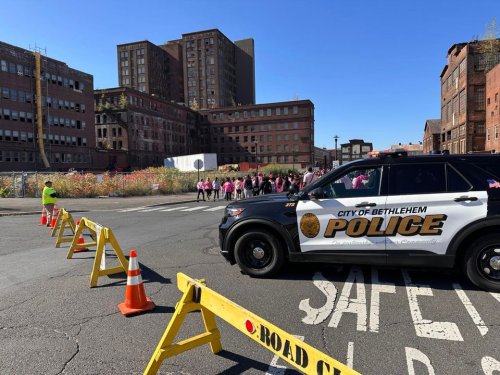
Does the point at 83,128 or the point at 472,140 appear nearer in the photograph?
the point at 472,140

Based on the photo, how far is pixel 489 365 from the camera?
131 inches

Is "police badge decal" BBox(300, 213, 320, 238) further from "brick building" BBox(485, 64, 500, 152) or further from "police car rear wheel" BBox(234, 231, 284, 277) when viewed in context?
"brick building" BBox(485, 64, 500, 152)

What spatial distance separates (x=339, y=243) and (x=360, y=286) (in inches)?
27.5

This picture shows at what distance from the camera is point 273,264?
595 cm

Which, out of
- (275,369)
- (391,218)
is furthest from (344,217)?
(275,369)

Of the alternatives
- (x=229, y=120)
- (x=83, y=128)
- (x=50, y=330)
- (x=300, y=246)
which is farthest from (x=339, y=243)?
(x=229, y=120)

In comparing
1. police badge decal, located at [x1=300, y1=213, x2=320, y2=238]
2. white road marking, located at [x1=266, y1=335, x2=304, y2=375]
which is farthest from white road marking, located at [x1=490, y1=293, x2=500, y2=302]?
white road marking, located at [x1=266, y1=335, x2=304, y2=375]

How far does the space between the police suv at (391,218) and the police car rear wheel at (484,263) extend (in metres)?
0.01

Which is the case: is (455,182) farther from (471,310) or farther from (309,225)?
(309,225)

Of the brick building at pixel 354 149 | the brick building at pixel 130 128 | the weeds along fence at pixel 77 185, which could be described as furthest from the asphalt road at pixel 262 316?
the brick building at pixel 130 128

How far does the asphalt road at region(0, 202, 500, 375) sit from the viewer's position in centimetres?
347

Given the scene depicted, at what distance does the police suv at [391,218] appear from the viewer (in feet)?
17.0

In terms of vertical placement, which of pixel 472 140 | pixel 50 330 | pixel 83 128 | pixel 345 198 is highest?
pixel 83 128

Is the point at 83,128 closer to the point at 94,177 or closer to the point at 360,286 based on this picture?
the point at 94,177
